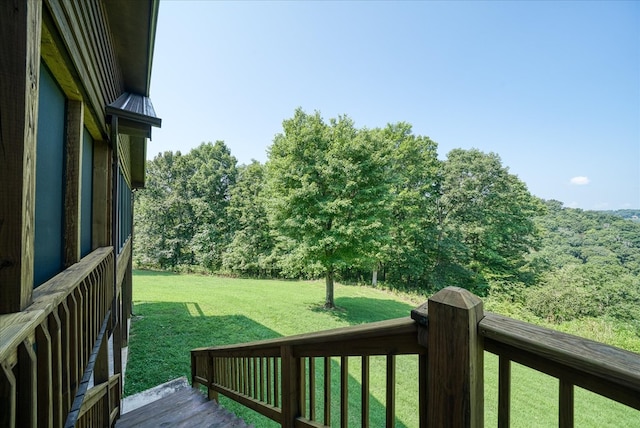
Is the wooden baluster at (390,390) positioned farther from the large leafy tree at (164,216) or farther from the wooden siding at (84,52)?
the large leafy tree at (164,216)

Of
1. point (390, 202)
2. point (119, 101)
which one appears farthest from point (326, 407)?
point (390, 202)

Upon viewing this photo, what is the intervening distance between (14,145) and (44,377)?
84 cm

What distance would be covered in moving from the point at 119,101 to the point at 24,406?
3.64 m

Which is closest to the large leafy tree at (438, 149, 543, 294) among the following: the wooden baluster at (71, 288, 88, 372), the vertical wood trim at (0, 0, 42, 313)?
the wooden baluster at (71, 288, 88, 372)

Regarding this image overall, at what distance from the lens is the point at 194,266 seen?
64.7 ft

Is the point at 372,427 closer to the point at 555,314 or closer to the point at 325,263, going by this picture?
the point at 325,263

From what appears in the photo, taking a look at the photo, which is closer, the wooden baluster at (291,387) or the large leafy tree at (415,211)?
the wooden baluster at (291,387)

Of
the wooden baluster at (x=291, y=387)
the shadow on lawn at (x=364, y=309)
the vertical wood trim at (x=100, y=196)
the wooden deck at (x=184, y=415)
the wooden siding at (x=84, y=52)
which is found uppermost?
the wooden siding at (x=84, y=52)

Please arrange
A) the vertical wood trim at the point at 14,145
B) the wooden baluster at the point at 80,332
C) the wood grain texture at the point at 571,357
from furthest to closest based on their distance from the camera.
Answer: the wooden baluster at the point at 80,332 → the vertical wood trim at the point at 14,145 → the wood grain texture at the point at 571,357

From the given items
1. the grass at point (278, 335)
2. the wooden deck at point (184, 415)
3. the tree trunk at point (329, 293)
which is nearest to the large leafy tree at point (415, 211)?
the grass at point (278, 335)

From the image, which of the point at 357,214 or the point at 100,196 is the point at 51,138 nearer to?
the point at 100,196

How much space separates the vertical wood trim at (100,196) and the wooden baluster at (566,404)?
143 inches

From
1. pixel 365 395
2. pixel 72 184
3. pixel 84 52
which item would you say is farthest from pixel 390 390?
pixel 84 52

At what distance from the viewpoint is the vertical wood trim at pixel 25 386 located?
2.65ft
